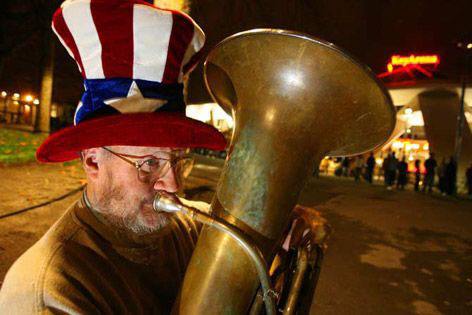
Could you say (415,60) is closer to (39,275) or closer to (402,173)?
(402,173)

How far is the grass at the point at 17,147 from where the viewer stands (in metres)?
10.2

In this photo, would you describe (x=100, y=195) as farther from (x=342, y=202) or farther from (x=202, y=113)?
(x=202, y=113)

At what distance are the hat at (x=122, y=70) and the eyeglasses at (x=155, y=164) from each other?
86mm

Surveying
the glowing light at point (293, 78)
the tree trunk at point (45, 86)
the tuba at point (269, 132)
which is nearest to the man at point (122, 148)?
the tuba at point (269, 132)

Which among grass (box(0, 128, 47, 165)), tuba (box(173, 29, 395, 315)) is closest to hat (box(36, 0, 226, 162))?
tuba (box(173, 29, 395, 315))

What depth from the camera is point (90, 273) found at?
1.21 metres

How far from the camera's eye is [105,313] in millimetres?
1189

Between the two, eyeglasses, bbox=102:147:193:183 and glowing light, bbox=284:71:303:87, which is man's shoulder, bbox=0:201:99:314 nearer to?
eyeglasses, bbox=102:147:193:183

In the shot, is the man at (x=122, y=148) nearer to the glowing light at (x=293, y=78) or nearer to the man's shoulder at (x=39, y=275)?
the man's shoulder at (x=39, y=275)

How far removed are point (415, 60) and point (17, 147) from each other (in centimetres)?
1975

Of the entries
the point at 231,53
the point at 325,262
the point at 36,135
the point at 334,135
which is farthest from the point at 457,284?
the point at 36,135

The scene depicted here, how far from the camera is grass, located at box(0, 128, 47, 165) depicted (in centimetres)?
1016

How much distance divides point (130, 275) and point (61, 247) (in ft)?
0.91

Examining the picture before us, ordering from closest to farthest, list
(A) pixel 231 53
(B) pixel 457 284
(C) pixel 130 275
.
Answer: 1. (C) pixel 130 275
2. (A) pixel 231 53
3. (B) pixel 457 284
